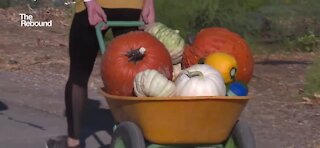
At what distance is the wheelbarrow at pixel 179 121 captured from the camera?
17.7 ft

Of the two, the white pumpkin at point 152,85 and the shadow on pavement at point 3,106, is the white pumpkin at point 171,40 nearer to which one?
the white pumpkin at point 152,85

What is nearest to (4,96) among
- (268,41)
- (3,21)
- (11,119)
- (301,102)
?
(11,119)

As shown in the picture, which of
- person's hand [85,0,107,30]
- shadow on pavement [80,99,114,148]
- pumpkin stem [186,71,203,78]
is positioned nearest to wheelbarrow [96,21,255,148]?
pumpkin stem [186,71,203,78]

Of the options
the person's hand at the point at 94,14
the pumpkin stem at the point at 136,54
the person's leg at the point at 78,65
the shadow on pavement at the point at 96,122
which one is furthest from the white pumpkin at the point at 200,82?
the shadow on pavement at the point at 96,122

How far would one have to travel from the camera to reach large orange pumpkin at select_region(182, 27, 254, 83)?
6016 millimetres

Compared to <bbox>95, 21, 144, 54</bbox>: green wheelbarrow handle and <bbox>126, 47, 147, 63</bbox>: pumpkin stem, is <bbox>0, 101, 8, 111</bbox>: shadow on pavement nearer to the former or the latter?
<bbox>95, 21, 144, 54</bbox>: green wheelbarrow handle

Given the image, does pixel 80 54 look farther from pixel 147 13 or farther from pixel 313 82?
pixel 313 82

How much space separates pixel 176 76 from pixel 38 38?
30.5 feet

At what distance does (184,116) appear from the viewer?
543cm

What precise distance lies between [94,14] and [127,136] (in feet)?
3.69

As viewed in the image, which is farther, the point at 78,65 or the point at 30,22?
the point at 30,22

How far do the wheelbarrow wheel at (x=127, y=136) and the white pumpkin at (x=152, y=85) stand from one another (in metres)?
0.21

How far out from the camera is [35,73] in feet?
39.2

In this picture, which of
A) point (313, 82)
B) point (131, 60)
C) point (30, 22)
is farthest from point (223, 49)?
point (30, 22)
